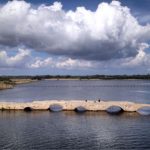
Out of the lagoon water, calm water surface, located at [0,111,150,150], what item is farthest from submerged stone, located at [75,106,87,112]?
calm water surface, located at [0,111,150,150]

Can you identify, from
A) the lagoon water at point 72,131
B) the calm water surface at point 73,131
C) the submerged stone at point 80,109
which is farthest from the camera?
the submerged stone at point 80,109

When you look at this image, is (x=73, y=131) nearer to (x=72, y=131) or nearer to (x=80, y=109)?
(x=72, y=131)

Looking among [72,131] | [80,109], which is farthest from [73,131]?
[80,109]

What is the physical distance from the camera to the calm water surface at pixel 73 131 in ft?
213

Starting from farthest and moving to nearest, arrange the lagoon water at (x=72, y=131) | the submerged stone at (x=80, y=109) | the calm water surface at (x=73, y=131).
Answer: the submerged stone at (x=80, y=109) → the calm water surface at (x=73, y=131) → the lagoon water at (x=72, y=131)

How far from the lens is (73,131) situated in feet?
254

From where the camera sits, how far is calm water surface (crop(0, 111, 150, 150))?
2562 inches

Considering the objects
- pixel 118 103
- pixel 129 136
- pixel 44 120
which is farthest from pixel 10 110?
pixel 129 136

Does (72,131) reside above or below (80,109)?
below

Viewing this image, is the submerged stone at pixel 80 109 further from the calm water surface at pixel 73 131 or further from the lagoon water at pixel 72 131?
the calm water surface at pixel 73 131

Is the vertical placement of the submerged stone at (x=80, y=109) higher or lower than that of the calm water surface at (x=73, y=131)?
higher

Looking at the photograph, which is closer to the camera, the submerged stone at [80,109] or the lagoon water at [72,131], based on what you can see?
the lagoon water at [72,131]

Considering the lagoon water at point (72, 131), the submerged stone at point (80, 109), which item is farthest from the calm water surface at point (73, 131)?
the submerged stone at point (80, 109)

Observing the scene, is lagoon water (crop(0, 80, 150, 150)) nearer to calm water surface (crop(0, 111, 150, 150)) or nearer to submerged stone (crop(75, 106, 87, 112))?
calm water surface (crop(0, 111, 150, 150))
